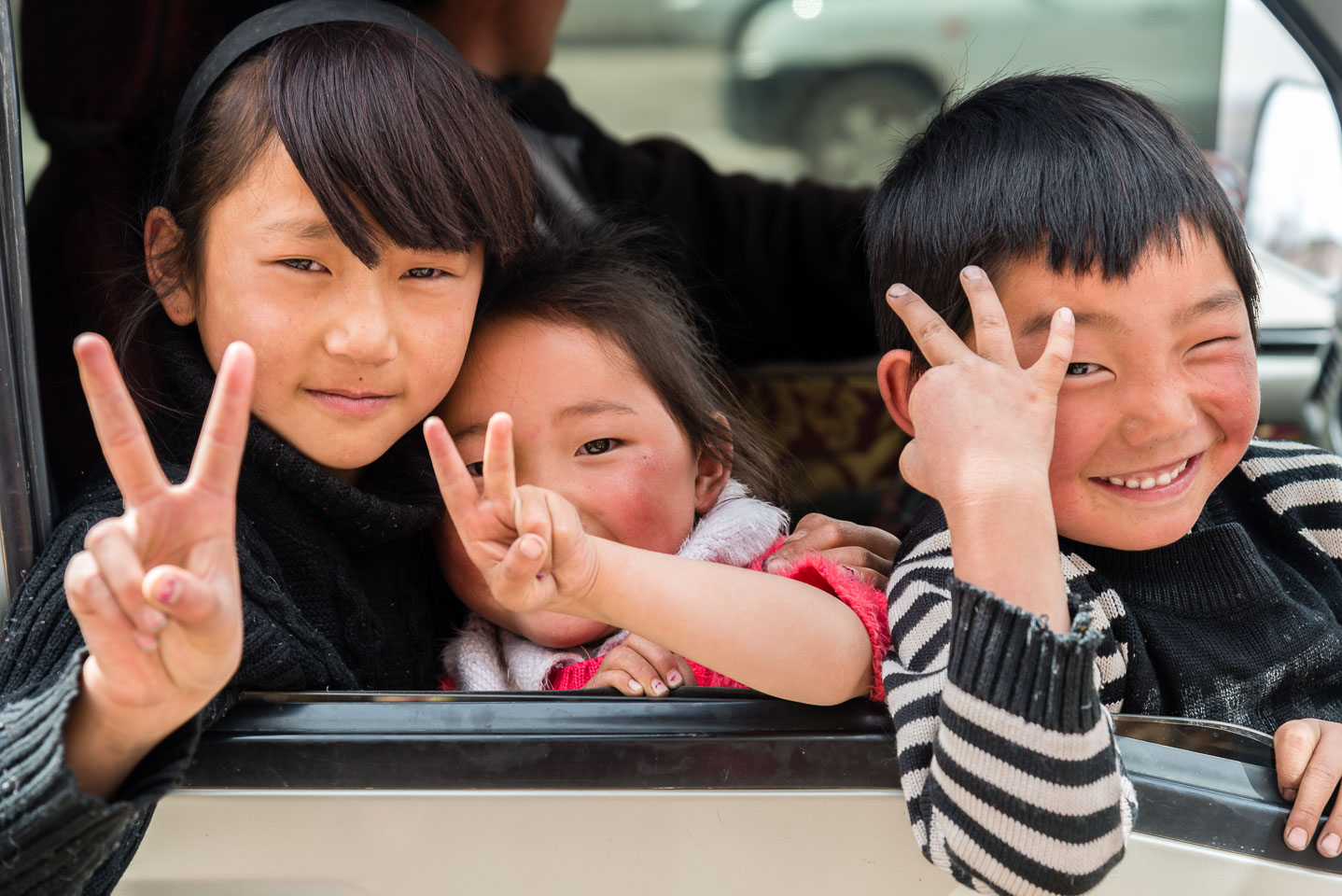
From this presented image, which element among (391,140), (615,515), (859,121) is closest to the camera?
(391,140)

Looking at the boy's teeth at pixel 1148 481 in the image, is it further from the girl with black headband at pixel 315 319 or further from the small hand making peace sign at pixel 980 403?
the girl with black headband at pixel 315 319

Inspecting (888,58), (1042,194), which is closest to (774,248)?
(888,58)

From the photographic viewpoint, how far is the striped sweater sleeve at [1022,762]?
962mm

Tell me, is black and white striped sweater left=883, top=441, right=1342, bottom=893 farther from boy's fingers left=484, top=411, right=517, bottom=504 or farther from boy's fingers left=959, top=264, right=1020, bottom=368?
boy's fingers left=484, top=411, right=517, bottom=504

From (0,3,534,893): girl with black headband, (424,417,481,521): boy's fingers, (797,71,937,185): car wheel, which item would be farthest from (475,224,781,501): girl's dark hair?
(797,71,937,185): car wheel

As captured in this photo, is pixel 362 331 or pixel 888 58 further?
pixel 888 58

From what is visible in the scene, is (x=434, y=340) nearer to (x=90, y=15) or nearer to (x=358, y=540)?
(x=358, y=540)

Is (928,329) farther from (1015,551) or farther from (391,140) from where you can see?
(391,140)

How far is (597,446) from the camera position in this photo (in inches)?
59.9

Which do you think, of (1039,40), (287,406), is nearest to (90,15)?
(287,406)

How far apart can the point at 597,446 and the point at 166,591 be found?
2.50 feet

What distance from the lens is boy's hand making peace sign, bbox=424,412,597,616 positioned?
3.23 feet

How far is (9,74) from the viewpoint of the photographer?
1080mm

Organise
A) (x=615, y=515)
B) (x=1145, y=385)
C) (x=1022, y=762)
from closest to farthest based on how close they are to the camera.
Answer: (x=1022, y=762), (x=1145, y=385), (x=615, y=515)
